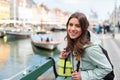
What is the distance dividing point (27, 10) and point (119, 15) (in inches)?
1701

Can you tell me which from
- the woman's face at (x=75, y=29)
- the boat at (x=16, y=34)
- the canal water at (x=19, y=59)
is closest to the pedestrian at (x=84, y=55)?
the woman's face at (x=75, y=29)

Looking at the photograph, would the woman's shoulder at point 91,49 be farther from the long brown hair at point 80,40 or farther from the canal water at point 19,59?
the canal water at point 19,59

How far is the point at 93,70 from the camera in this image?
10.3ft

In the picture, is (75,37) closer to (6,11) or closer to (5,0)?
(6,11)

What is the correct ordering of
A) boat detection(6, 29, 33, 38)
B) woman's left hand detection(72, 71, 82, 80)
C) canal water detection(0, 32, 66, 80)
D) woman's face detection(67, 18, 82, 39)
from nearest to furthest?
1. woman's left hand detection(72, 71, 82, 80)
2. woman's face detection(67, 18, 82, 39)
3. canal water detection(0, 32, 66, 80)
4. boat detection(6, 29, 33, 38)

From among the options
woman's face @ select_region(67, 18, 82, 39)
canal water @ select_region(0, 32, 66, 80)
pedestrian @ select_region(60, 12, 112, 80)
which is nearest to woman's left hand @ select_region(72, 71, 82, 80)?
pedestrian @ select_region(60, 12, 112, 80)

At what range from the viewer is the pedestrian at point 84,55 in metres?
3.11

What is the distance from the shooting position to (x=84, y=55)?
313 centimetres

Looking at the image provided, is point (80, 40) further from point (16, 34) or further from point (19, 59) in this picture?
point (16, 34)

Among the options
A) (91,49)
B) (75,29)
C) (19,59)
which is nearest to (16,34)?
(19,59)

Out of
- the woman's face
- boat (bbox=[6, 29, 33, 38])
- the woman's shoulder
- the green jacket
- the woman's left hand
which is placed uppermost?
the woman's face

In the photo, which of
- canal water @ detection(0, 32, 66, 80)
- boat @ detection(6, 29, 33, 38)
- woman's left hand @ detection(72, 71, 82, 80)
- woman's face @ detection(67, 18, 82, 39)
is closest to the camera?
woman's left hand @ detection(72, 71, 82, 80)

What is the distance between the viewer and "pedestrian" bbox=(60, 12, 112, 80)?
3.11 meters

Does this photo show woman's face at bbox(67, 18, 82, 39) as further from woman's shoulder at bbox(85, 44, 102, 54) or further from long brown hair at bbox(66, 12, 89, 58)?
woman's shoulder at bbox(85, 44, 102, 54)
